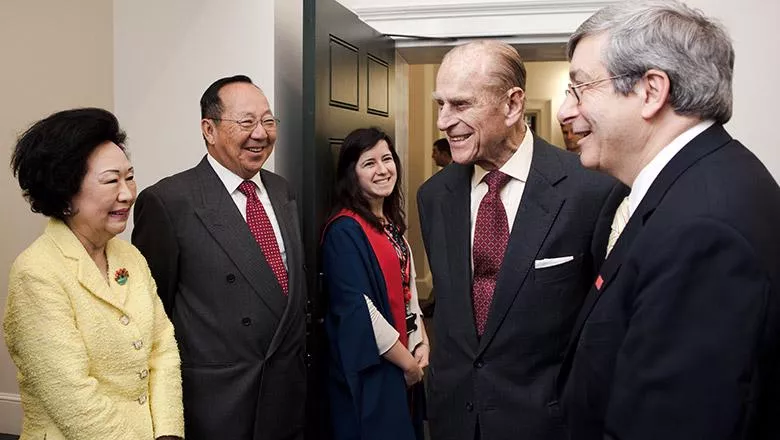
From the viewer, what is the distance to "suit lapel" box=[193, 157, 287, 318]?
7.32 feet

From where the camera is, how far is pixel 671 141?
1.21 meters

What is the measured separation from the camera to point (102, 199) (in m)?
1.79

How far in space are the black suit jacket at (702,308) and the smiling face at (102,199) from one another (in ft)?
4.17

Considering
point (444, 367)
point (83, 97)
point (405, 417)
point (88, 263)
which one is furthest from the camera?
point (83, 97)

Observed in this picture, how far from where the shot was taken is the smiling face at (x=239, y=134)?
2334mm

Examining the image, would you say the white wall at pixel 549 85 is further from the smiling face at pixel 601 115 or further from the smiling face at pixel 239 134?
the smiling face at pixel 601 115

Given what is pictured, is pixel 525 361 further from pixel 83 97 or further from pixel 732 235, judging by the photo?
pixel 83 97

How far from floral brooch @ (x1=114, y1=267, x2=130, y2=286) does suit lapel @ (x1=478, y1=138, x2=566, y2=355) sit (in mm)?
958

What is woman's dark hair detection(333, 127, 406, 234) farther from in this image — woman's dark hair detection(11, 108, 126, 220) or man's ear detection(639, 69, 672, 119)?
man's ear detection(639, 69, 672, 119)

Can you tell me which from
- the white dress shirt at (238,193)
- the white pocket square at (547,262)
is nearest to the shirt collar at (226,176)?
the white dress shirt at (238,193)

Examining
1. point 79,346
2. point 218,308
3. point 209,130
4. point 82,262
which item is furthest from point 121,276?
point 209,130

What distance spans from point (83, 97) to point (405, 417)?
271 centimetres

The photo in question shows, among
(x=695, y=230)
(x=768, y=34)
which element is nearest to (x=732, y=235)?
(x=695, y=230)

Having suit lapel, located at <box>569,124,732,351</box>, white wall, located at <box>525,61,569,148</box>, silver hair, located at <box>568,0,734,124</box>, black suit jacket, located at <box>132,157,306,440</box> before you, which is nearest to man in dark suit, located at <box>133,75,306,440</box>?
black suit jacket, located at <box>132,157,306,440</box>
